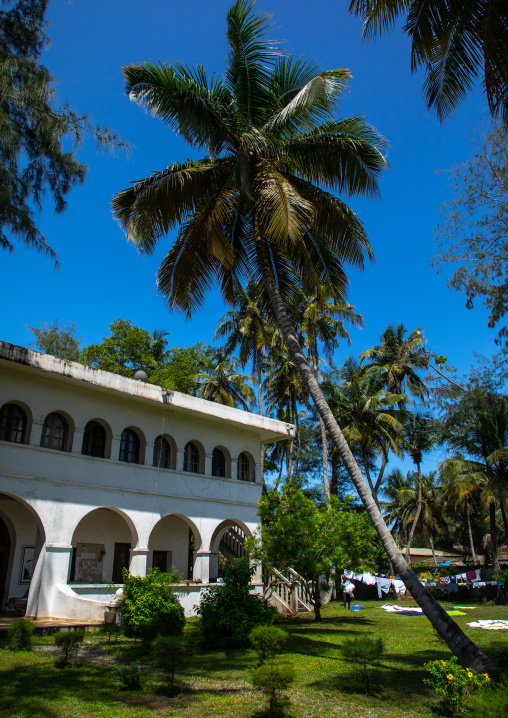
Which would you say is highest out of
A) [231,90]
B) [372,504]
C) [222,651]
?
[231,90]

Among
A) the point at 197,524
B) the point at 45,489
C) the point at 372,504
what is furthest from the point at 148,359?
the point at 372,504

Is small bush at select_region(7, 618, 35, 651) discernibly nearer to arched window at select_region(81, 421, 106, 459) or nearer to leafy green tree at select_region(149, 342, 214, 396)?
arched window at select_region(81, 421, 106, 459)

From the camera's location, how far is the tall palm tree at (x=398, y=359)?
108 ft

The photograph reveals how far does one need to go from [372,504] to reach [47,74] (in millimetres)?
10027

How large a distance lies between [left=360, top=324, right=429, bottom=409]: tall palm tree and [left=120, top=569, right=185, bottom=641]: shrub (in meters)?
21.8

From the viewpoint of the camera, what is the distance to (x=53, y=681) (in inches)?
303

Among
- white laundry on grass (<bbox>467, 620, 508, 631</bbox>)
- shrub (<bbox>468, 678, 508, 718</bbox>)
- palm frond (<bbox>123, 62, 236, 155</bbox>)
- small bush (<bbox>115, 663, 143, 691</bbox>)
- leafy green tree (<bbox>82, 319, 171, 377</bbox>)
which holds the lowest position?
white laundry on grass (<bbox>467, 620, 508, 631</bbox>)

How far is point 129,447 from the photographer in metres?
16.3

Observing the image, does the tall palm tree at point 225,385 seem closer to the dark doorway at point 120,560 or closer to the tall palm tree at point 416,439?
the tall palm tree at point 416,439

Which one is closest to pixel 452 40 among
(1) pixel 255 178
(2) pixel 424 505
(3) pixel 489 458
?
(1) pixel 255 178

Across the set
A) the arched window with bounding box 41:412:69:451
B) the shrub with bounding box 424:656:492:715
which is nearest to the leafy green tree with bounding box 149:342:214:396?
the arched window with bounding box 41:412:69:451

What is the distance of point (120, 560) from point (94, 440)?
459 centimetres

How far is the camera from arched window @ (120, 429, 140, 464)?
1611 cm

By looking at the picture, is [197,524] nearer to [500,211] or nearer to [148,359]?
[500,211]
